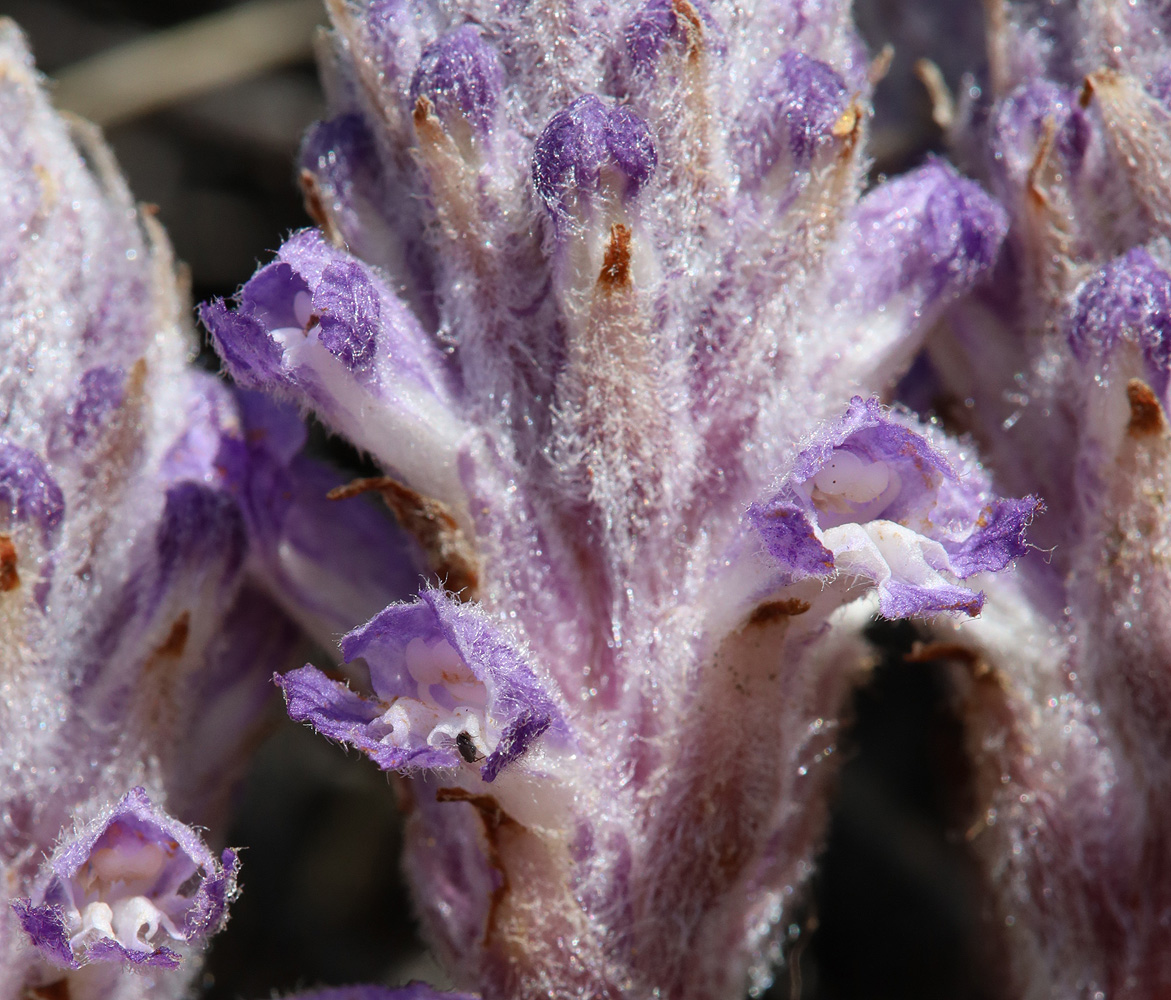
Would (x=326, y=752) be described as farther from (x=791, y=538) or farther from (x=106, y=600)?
(x=791, y=538)

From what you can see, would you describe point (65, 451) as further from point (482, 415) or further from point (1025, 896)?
point (1025, 896)

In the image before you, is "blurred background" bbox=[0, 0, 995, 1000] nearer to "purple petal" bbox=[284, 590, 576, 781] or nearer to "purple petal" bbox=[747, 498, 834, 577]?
"purple petal" bbox=[284, 590, 576, 781]

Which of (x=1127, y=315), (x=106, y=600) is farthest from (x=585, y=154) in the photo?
(x=106, y=600)

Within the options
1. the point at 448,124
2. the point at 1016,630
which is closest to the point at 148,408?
the point at 448,124

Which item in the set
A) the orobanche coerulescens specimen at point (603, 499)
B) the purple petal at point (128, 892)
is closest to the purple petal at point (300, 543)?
the orobanche coerulescens specimen at point (603, 499)

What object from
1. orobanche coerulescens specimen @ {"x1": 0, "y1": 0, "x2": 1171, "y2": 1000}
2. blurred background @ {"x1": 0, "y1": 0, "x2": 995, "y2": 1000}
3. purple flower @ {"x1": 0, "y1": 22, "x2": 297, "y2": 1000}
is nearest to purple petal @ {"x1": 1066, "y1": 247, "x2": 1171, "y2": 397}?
orobanche coerulescens specimen @ {"x1": 0, "y1": 0, "x2": 1171, "y2": 1000}

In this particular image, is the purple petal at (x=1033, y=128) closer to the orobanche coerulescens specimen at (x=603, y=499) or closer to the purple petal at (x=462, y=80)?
the orobanche coerulescens specimen at (x=603, y=499)

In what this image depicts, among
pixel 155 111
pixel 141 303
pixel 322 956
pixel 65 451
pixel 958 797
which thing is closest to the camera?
pixel 65 451
